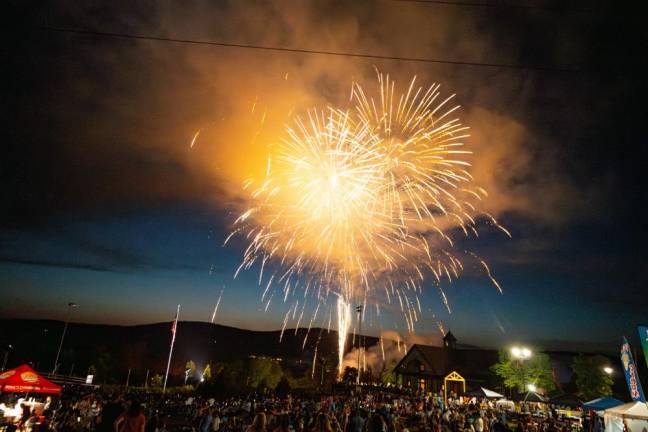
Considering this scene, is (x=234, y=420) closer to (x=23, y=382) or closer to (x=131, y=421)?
(x=23, y=382)

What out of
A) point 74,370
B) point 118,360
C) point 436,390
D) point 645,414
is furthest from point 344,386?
point 118,360

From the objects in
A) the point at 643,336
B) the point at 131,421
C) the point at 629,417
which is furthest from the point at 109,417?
the point at 643,336

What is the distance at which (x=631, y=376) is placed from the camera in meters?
18.3

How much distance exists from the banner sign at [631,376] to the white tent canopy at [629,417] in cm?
62

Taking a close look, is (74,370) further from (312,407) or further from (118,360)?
(312,407)

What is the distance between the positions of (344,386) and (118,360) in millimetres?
93884

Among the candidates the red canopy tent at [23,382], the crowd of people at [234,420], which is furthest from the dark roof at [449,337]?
the red canopy tent at [23,382]

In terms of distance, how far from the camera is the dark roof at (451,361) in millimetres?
58469

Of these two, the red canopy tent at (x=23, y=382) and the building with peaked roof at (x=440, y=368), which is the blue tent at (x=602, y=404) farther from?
the building with peaked roof at (x=440, y=368)

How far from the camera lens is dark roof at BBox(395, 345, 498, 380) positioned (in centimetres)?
5847

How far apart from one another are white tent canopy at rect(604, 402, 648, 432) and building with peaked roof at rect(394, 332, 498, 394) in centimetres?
3887

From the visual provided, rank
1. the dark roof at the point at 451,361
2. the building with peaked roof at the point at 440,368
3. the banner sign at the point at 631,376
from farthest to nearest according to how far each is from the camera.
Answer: the dark roof at the point at 451,361, the building with peaked roof at the point at 440,368, the banner sign at the point at 631,376

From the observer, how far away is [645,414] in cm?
1612

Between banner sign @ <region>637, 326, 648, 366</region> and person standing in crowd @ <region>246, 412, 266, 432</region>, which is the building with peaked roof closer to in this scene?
banner sign @ <region>637, 326, 648, 366</region>
